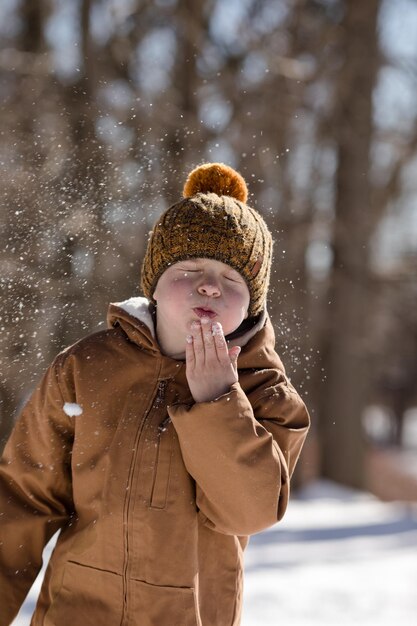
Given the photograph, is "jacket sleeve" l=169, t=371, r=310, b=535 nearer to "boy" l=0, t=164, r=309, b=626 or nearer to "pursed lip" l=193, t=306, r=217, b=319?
"boy" l=0, t=164, r=309, b=626

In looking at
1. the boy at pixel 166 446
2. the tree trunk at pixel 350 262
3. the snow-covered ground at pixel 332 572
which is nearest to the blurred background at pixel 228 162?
the tree trunk at pixel 350 262

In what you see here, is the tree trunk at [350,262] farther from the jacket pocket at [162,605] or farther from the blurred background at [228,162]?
the jacket pocket at [162,605]

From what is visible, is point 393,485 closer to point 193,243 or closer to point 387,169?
point 387,169

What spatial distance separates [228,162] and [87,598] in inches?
225

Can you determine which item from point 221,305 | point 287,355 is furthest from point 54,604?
point 287,355

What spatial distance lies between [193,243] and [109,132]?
13.0ft

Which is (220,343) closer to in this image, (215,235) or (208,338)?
(208,338)

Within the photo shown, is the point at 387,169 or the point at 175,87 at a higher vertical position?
the point at 175,87

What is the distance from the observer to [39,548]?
6.61ft

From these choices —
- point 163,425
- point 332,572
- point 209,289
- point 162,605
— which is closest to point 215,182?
point 209,289

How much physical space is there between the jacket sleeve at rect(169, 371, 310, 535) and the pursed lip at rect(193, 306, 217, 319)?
0.54ft

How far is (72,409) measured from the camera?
187 centimetres

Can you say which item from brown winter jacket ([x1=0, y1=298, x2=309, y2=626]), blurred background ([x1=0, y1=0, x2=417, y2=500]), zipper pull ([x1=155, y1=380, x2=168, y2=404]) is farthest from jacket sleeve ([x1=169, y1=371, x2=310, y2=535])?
blurred background ([x1=0, y1=0, x2=417, y2=500])

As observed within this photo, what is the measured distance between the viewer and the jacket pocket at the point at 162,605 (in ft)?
5.74
